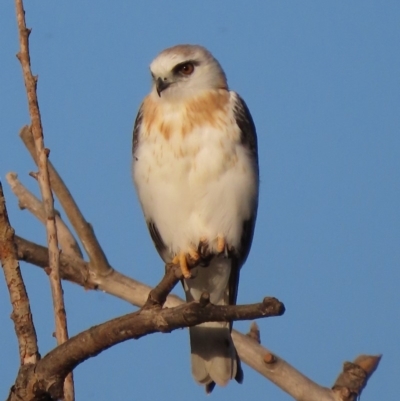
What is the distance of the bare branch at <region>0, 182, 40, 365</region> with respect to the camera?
9.78 ft

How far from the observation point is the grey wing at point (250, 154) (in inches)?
187

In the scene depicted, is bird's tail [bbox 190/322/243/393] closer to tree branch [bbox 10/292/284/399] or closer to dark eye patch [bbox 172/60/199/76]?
dark eye patch [bbox 172/60/199/76]

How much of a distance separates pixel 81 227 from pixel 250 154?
1402 millimetres

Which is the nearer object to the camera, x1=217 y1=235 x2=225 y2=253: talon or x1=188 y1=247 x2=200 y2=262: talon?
x1=188 y1=247 x2=200 y2=262: talon

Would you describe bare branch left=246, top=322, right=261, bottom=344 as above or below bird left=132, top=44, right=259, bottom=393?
below

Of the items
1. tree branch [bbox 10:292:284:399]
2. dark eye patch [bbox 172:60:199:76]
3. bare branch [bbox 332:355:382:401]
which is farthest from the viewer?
dark eye patch [bbox 172:60:199:76]

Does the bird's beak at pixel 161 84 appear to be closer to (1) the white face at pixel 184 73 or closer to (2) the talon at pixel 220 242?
(1) the white face at pixel 184 73

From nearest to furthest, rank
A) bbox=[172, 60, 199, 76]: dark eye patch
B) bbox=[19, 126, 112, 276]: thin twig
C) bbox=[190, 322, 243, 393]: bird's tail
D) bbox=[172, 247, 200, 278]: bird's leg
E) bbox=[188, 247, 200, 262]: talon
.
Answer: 1. bbox=[172, 247, 200, 278]: bird's leg
2. bbox=[188, 247, 200, 262]: talon
3. bbox=[172, 60, 199, 76]: dark eye patch
4. bbox=[190, 322, 243, 393]: bird's tail
5. bbox=[19, 126, 112, 276]: thin twig

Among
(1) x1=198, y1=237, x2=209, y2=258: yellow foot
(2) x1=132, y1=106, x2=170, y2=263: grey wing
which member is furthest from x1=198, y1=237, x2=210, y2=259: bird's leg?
(2) x1=132, y1=106, x2=170, y2=263: grey wing

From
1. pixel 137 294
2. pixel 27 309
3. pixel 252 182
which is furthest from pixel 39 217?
pixel 27 309

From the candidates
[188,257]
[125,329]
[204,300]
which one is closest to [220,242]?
[188,257]

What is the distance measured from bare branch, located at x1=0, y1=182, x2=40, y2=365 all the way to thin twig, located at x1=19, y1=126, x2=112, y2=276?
8.06 feet

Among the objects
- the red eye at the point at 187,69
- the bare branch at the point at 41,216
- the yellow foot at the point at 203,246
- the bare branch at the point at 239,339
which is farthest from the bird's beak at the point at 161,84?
the bare branch at the point at 41,216

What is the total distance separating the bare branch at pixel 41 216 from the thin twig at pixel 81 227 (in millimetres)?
131
